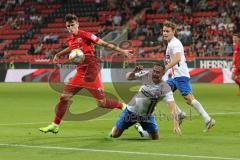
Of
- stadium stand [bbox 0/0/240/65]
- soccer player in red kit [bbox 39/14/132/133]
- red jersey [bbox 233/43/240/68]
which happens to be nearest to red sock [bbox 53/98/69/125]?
soccer player in red kit [bbox 39/14/132/133]

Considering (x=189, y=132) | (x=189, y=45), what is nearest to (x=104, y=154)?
(x=189, y=132)

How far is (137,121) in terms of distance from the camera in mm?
12234

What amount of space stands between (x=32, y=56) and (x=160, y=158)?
1541 inches

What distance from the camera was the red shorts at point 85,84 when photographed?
13656mm

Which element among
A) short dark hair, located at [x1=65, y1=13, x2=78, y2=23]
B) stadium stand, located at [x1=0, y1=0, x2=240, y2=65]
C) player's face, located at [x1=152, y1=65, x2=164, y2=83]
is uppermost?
short dark hair, located at [x1=65, y1=13, x2=78, y2=23]

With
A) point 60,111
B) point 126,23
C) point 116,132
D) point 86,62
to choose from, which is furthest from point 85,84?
point 126,23

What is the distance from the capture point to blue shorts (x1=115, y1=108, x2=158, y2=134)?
1216 cm

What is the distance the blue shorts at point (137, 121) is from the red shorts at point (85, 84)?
1.73m

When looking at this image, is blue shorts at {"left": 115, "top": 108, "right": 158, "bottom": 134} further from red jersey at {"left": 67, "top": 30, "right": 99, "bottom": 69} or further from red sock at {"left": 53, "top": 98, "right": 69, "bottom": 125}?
red jersey at {"left": 67, "top": 30, "right": 99, "bottom": 69}

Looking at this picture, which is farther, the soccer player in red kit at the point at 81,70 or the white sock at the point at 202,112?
the white sock at the point at 202,112

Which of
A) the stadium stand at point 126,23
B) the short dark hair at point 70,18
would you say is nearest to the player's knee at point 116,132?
the short dark hair at point 70,18

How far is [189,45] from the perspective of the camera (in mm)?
41500

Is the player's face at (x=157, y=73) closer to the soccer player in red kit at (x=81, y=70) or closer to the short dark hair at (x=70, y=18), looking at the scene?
the soccer player in red kit at (x=81, y=70)

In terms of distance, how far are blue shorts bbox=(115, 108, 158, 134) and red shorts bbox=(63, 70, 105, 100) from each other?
1727mm
